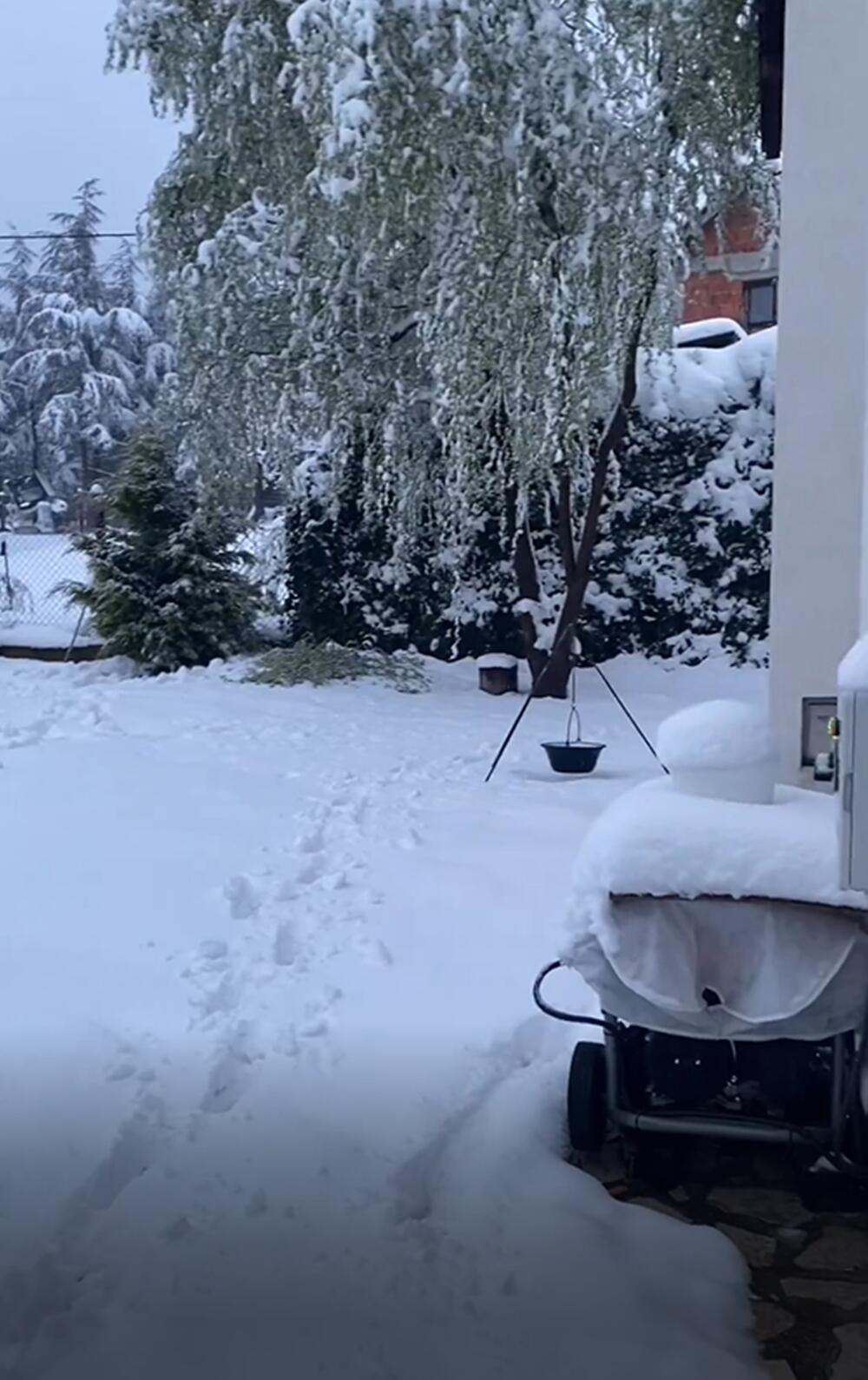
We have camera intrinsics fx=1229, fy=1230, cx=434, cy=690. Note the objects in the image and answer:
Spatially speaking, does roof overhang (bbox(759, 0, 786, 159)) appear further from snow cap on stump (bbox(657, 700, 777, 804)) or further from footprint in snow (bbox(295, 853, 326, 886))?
snow cap on stump (bbox(657, 700, 777, 804))

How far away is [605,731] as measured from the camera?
22.1ft

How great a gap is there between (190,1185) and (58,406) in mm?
4005

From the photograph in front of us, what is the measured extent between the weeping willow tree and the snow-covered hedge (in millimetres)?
764

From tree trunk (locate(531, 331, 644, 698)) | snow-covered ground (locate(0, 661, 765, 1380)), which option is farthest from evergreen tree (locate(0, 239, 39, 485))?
tree trunk (locate(531, 331, 644, 698))

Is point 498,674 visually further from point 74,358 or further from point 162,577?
point 74,358

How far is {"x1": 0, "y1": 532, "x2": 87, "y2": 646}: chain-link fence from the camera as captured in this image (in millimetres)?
9438

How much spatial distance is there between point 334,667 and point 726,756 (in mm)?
6203

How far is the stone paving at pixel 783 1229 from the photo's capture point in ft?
5.81

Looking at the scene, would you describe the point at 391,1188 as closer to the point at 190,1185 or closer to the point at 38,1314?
the point at 190,1185

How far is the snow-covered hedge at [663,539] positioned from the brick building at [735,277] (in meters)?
0.59

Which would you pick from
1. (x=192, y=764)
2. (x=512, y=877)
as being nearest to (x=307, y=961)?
(x=512, y=877)

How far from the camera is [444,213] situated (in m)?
6.35

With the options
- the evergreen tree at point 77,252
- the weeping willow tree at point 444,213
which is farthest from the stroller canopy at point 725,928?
the weeping willow tree at point 444,213

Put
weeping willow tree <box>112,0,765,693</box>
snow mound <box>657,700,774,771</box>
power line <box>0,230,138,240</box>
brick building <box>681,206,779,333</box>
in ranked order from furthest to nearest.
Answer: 1. brick building <box>681,206,779,333</box>
2. weeping willow tree <box>112,0,765,693</box>
3. power line <box>0,230,138,240</box>
4. snow mound <box>657,700,774,771</box>
